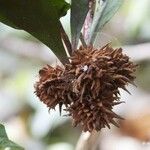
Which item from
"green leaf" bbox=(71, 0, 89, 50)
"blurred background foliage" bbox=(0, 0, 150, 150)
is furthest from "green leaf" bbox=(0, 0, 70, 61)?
"blurred background foliage" bbox=(0, 0, 150, 150)

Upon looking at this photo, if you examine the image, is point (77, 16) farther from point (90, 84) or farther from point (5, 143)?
point (5, 143)

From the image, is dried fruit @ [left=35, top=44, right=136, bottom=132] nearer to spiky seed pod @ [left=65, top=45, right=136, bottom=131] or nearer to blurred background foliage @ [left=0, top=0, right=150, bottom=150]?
spiky seed pod @ [left=65, top=45, right=136, bottom=131]

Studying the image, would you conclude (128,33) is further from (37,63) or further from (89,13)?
(89,13)

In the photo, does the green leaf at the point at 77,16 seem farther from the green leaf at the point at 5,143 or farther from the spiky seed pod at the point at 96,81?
the green leaf at the point at 5,143

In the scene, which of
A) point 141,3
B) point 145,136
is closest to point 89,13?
point 141,3

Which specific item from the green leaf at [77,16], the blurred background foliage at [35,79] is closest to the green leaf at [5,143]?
the green leaf at [77,16]

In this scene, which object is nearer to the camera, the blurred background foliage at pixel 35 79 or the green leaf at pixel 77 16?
the green leaf at pixel 77 16
